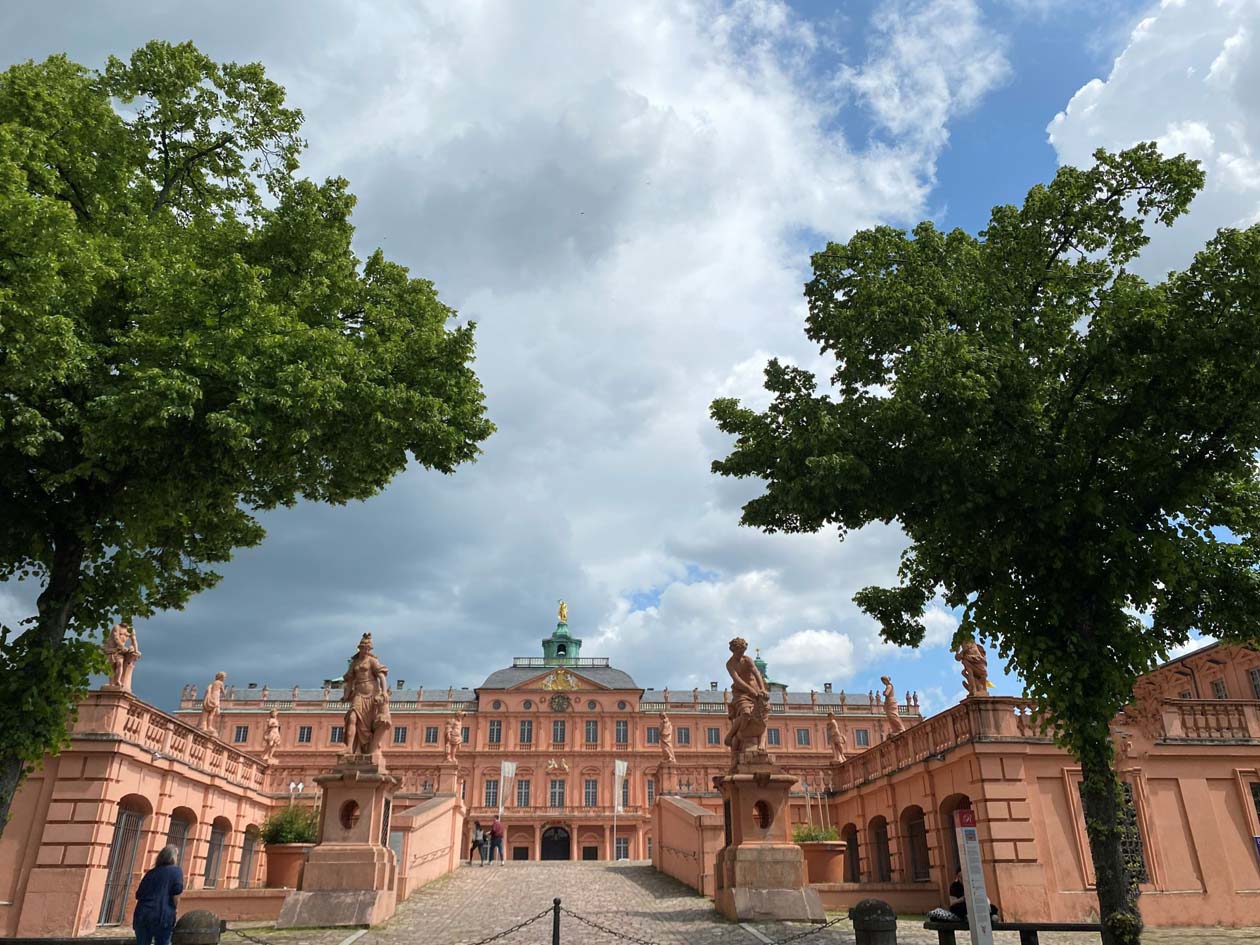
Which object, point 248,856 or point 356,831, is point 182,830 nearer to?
point 248,856

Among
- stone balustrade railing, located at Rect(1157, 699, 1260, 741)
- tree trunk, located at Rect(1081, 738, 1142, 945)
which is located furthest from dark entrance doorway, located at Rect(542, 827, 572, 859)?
tree trunk, located at Rect(1081, 738, 1142, 945)

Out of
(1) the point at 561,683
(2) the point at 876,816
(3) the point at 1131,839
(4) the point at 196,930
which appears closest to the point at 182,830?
(4) the point at 196,930

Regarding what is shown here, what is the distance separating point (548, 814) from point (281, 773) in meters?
20.5

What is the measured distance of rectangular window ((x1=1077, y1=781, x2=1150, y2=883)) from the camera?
1568 cm

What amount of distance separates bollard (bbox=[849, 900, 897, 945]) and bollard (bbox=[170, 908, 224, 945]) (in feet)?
19.6

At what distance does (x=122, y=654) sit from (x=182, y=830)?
4303 millimetres

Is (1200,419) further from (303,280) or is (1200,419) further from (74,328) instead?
(74,328)

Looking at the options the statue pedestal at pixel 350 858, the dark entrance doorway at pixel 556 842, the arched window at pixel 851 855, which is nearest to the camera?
the statue pedestal at pixel 350 858

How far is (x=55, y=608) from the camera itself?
10.6m

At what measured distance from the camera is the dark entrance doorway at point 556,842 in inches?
2606

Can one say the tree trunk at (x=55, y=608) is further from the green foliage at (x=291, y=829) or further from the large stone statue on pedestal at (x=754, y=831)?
the large stone statue on pedestal at (x=754, y=831)

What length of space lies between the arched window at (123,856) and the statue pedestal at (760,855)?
35.7 ft

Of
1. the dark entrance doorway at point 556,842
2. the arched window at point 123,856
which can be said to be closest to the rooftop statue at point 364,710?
the arched window at point 123,856

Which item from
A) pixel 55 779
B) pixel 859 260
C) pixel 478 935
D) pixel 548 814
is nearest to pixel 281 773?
pixel 548 814
